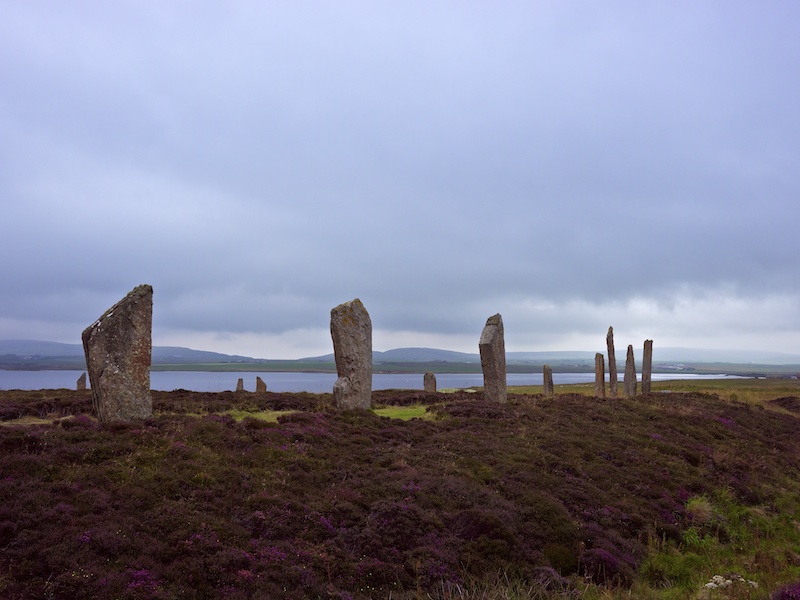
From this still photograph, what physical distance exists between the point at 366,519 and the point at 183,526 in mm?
3495

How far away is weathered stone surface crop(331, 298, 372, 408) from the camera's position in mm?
20781

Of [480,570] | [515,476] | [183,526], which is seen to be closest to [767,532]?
[515,476]

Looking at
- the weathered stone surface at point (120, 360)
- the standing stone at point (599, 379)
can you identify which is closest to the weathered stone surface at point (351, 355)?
the weathered stone surface at point (120, 360)

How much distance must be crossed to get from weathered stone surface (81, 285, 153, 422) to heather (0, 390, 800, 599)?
103 cm

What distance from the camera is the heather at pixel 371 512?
25.8 feet

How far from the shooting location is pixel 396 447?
15.5 m

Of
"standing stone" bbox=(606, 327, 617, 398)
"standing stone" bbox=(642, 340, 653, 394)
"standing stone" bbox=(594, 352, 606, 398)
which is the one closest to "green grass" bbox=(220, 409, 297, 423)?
"standing stone" bbox=(594, 352, 606, 398)

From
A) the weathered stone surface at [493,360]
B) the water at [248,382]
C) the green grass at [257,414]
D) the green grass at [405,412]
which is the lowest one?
the water at [248,382]

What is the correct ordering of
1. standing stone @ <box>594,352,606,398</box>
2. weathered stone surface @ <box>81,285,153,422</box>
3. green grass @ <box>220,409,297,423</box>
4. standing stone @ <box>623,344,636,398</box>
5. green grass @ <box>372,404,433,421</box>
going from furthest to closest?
standing stone @ <box>623,344,636,398</box> → standing stone @ <box>594,352,606,398</box> → green grass @ <box>372,404,433,421</box> → green grass @ <box>220,409,297,423</box> → weathered stone surface @ <box>81,285,153,422</box>

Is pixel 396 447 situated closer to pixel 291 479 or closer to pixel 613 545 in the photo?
pixel 291 479

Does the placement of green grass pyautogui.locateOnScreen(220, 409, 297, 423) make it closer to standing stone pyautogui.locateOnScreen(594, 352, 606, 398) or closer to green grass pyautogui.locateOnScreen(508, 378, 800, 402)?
standing stone pyautogui.locateOnScreen(594, 352, 606, 398)

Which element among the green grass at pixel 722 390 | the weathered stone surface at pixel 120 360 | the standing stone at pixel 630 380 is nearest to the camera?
the weathered stone surface at pixel 120 360

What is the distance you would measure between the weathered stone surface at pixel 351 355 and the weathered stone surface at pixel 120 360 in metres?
7.28

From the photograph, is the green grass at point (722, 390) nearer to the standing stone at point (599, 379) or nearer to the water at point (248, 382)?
the standing stone at point (599, 379)
